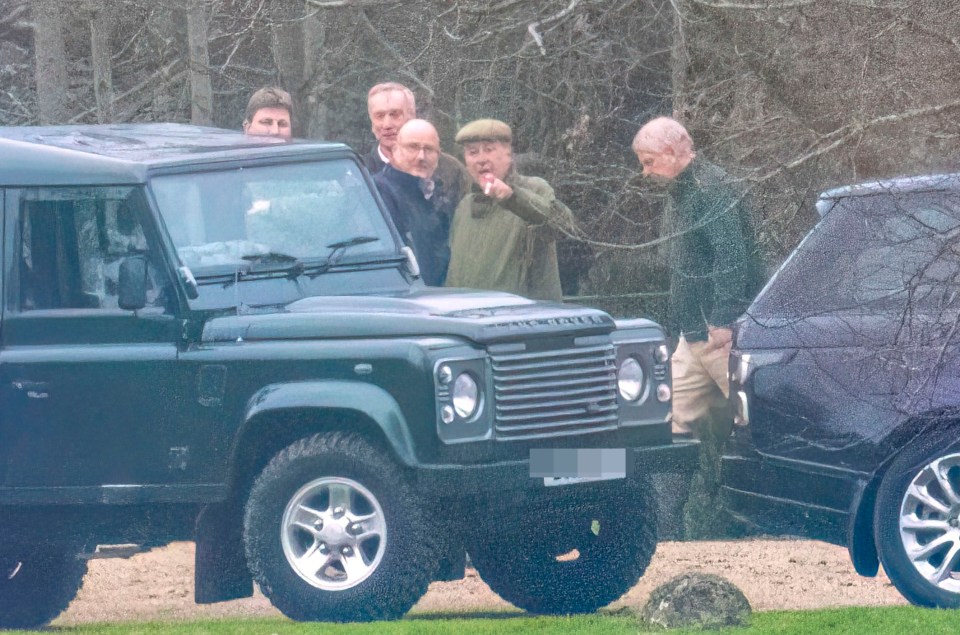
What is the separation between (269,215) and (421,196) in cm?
108

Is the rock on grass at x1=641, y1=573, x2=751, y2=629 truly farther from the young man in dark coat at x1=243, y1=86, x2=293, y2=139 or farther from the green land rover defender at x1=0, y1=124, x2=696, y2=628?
the young man in dark coat at x1=243, y1=86, x2=293, y2=139

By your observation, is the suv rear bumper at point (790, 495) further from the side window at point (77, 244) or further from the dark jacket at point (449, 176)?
the side window at point (77, 244)

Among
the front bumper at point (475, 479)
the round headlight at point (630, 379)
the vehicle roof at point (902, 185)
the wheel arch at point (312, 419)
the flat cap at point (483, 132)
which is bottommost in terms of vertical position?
the front bumper at point (475, 479)

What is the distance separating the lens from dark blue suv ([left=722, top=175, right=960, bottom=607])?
7191 millimetres

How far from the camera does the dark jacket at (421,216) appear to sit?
7.72 metres

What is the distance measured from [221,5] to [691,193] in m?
3.02

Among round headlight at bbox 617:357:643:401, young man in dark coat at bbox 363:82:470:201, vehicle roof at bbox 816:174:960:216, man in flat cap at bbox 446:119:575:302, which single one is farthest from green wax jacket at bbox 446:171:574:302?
vehicle roof at bbox 816:174:960:216

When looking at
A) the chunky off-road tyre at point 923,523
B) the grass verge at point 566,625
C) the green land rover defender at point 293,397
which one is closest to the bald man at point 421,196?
the green land rover defender at point 293,397

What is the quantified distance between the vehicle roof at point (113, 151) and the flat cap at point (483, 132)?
127 cm

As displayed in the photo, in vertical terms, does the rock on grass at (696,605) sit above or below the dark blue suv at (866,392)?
below

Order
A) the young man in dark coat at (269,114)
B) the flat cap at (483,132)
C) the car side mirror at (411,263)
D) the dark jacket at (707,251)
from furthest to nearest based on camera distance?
the flat cap at (483,132), the dark jacket at (707,251), the young man in dark coat at (269,114), the car side mirror at (411,263)

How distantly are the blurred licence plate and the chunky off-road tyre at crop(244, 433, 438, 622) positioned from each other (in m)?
0.50

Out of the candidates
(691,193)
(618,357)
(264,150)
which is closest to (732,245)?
(691,193)

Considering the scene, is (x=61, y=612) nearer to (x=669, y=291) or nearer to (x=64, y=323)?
(x=64, y=323)
